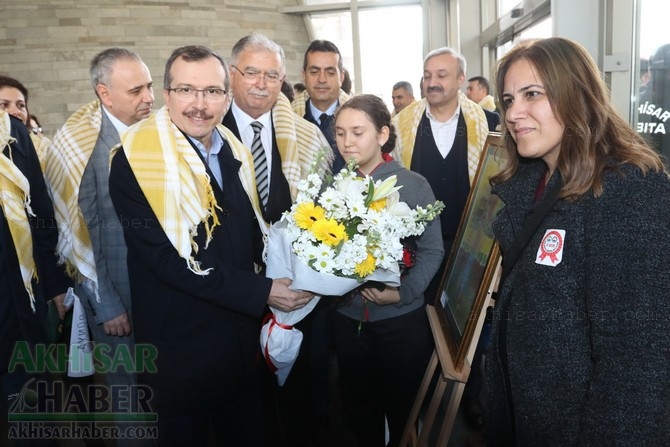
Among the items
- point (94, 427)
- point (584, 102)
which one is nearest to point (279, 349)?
point (584, 102)

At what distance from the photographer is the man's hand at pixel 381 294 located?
6.50ft

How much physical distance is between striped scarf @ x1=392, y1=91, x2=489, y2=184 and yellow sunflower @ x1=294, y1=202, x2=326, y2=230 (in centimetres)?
187

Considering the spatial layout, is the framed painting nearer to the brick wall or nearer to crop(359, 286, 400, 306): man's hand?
crop(359, 286, 400, 306): man's hand

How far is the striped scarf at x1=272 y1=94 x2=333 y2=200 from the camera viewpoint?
106 inches

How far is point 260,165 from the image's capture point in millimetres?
2547

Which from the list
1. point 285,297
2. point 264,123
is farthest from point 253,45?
point 285,297

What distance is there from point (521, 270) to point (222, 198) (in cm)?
106

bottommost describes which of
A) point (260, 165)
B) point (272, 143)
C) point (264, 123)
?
point (260, 165)

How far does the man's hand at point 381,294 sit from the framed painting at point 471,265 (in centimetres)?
23

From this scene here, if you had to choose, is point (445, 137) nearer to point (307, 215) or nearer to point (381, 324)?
point (381, 324)

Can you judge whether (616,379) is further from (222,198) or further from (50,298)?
(50,298)

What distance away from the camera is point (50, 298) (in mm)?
2484

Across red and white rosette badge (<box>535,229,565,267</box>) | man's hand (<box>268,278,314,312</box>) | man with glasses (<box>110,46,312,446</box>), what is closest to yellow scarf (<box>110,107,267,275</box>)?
man with glasses (<box>110,46,312,446</box>)

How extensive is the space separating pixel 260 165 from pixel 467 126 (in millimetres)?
1535
